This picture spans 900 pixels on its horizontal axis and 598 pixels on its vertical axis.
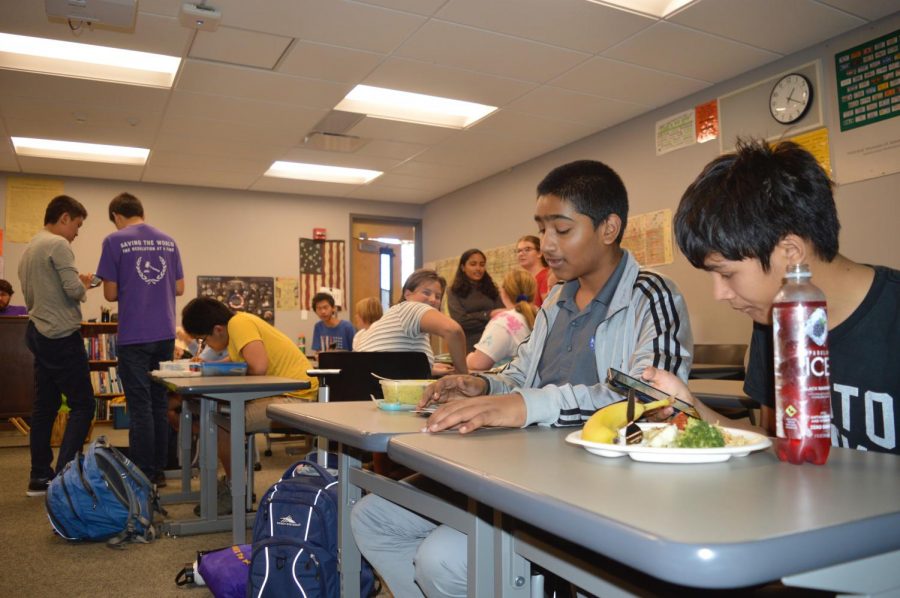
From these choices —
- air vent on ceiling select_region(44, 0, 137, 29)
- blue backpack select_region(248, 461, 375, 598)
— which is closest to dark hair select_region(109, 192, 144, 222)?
→ air vent on ceiling select_region(44, 0, 137, 29)

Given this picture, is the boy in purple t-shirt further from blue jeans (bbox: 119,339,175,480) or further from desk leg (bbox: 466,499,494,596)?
desk leg (bbox: 466,499,494,596)

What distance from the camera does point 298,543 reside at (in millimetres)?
1898

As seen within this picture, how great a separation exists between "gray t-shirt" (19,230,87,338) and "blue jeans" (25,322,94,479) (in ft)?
0.26

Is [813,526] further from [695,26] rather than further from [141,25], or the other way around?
[141,25]

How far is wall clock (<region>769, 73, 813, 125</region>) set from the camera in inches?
158

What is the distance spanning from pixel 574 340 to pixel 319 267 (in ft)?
21.8

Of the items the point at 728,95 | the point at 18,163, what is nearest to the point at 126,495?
the point at 728,95

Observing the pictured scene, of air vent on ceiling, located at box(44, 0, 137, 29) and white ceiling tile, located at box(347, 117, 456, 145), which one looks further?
white ceiling tile, located at box(347, 117, 456, 145)

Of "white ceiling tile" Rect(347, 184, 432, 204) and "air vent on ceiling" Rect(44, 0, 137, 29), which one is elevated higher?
"air vent on ceiling" Rect(44, 0, 137, 29)

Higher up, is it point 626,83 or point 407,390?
point 626,83

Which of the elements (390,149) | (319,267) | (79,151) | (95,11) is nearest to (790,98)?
(390,149)

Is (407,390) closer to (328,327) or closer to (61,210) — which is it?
A: (61,210)

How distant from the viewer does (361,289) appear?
8289 millimetres

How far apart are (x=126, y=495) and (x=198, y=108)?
301 cm
